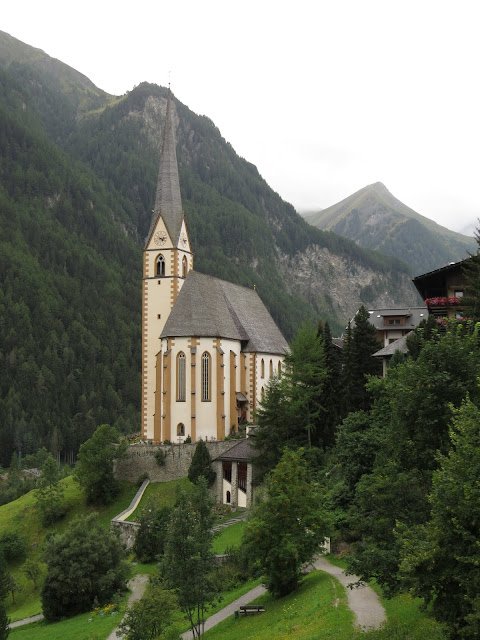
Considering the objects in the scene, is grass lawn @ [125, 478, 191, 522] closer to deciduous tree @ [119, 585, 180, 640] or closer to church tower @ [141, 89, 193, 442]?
church tower @ [141, 89, 193, 442]

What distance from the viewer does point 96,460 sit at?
60156 mm

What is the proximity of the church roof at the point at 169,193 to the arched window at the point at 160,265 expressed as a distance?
2.17 m

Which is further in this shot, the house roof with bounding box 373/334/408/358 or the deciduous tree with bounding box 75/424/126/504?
the deciduous tree with bounding box 75/424/126/504

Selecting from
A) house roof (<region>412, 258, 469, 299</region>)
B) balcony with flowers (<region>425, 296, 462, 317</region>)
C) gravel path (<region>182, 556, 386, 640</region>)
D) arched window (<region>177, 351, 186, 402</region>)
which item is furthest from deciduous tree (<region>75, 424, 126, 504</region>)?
balcony with flowers (<region>425, 296, 462, 317</region>)

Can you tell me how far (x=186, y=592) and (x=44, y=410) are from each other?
5569 inches

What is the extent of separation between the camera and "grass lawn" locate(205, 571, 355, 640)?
2552 cm

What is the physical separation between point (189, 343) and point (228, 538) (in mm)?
23307

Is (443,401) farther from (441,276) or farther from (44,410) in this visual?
(44,410)

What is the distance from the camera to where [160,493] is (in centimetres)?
5941

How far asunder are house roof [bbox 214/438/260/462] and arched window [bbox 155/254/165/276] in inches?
918

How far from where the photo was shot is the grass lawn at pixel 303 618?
25.5m

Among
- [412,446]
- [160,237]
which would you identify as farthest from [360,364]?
[412,446]

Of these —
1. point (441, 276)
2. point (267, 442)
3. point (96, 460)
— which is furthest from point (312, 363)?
point (96, 460)

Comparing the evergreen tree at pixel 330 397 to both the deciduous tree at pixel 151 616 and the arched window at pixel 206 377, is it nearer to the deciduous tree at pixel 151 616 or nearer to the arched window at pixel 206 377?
the arched window at pixel 206 377
